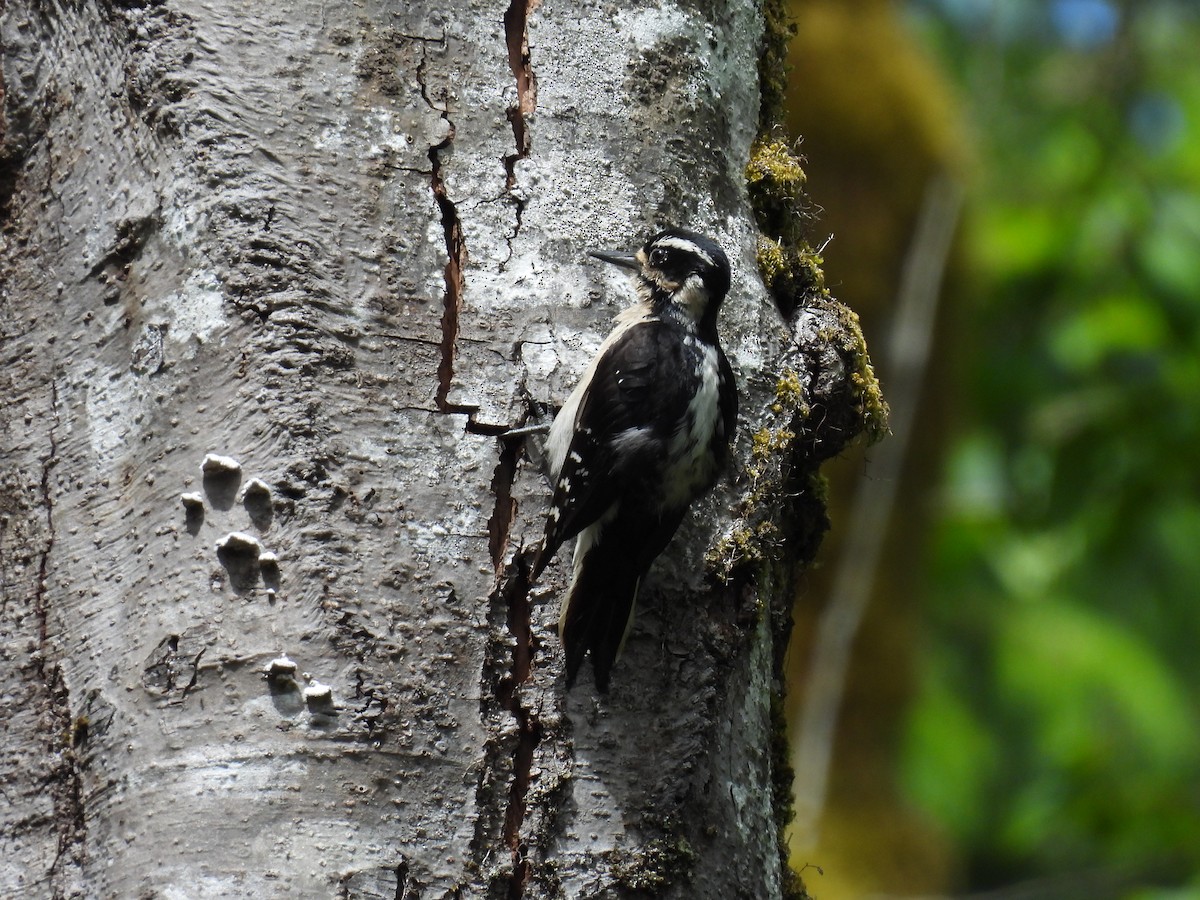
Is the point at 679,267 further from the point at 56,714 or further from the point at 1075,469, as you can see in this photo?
the point at 1075,469

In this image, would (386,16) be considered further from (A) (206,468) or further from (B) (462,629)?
(B) (462,629)

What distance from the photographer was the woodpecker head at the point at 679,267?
2508 mm

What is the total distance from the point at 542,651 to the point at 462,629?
142mm

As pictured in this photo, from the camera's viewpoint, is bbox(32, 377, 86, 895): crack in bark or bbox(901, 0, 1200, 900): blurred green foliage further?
bbox(901, 0, 1200, 900): blurred green foliage

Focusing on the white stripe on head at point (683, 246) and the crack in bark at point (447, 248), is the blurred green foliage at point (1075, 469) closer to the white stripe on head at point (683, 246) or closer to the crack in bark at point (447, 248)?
the white stripe on head at point (683, 246)

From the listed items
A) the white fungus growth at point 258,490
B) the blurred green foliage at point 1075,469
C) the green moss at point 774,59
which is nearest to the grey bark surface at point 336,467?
the white fungus growth at point 258,490

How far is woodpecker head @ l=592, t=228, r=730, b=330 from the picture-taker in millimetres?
2508

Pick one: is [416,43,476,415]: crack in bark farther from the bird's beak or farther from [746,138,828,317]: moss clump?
[746,138,828,317]: moss clump

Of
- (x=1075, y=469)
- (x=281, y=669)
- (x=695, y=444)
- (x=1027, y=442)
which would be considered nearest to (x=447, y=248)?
(x=695, y=444)

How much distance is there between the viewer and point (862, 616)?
7.17m

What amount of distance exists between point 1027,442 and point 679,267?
15.0 feet

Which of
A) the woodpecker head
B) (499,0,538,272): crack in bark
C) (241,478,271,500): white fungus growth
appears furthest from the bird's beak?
(241,478,271,500): white fungus growth

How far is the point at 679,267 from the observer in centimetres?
268

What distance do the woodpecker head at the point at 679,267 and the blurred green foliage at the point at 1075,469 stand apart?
326 centimetres
